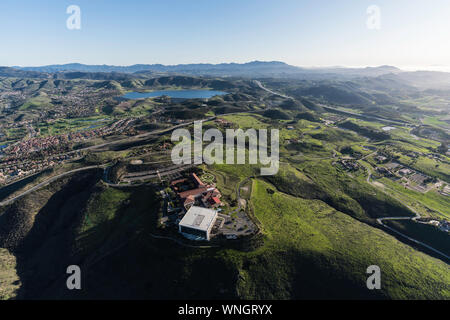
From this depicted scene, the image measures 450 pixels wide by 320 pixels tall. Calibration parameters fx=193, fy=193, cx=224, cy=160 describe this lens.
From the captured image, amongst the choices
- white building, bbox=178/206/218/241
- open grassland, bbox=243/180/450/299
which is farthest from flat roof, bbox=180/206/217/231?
open grassland, bbox=243/180/450/299

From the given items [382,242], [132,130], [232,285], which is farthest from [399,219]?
[132,130]

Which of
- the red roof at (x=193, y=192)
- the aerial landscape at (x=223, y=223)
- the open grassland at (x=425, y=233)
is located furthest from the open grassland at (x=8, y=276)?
the open grassland at (x=425, y=233)

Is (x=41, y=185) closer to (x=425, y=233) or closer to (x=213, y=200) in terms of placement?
(x=213, y=200)

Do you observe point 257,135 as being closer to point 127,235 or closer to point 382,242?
point 382,242

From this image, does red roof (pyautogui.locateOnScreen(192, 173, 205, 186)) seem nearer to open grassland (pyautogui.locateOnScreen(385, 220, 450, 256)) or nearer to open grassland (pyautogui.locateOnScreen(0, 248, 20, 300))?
open grassland (pyautogui.locateOnScreen(0, 248, 20, 300))

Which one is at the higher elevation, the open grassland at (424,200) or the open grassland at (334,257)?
the open grassland at (424,200)

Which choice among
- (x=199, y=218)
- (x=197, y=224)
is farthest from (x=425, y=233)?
(x=197, y=224)

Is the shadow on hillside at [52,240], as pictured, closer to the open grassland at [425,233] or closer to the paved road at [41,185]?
the paved road at [41,185]

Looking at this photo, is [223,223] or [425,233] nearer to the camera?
[223,223]
